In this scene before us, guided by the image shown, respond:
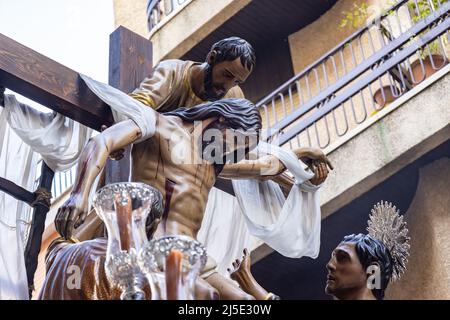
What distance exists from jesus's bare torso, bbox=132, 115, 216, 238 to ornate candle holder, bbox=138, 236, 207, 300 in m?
1.15

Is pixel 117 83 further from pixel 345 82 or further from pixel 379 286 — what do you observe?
pixel 345 82

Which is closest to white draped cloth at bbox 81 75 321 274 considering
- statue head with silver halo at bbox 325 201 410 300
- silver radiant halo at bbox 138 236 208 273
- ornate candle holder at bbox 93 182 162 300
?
statue head with silver halo at bbox 325 201 410 300

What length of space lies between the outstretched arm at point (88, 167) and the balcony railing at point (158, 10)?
8523mm

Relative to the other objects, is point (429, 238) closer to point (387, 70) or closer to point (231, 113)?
point (387, 70)

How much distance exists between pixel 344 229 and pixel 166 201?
4.81m

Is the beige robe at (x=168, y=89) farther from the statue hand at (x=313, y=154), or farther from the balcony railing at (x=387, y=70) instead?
the balcony railing at (x=387, y=70)

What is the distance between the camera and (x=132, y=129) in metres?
3.89

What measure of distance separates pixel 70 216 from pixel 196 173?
0.68 meters

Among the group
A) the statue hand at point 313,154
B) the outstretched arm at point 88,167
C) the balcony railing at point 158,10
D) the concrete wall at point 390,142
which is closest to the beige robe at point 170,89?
the outstretched arm at point 88,167

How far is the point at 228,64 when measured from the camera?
13.7ft

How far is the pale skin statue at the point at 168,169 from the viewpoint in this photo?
12.1ft

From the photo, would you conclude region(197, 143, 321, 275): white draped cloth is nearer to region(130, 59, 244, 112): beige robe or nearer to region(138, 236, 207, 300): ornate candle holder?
region(130, 59, 244, 112): beige robe

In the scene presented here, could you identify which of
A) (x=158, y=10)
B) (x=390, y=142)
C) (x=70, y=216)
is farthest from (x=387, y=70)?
(x=70, y=216)

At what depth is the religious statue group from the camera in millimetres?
3523
